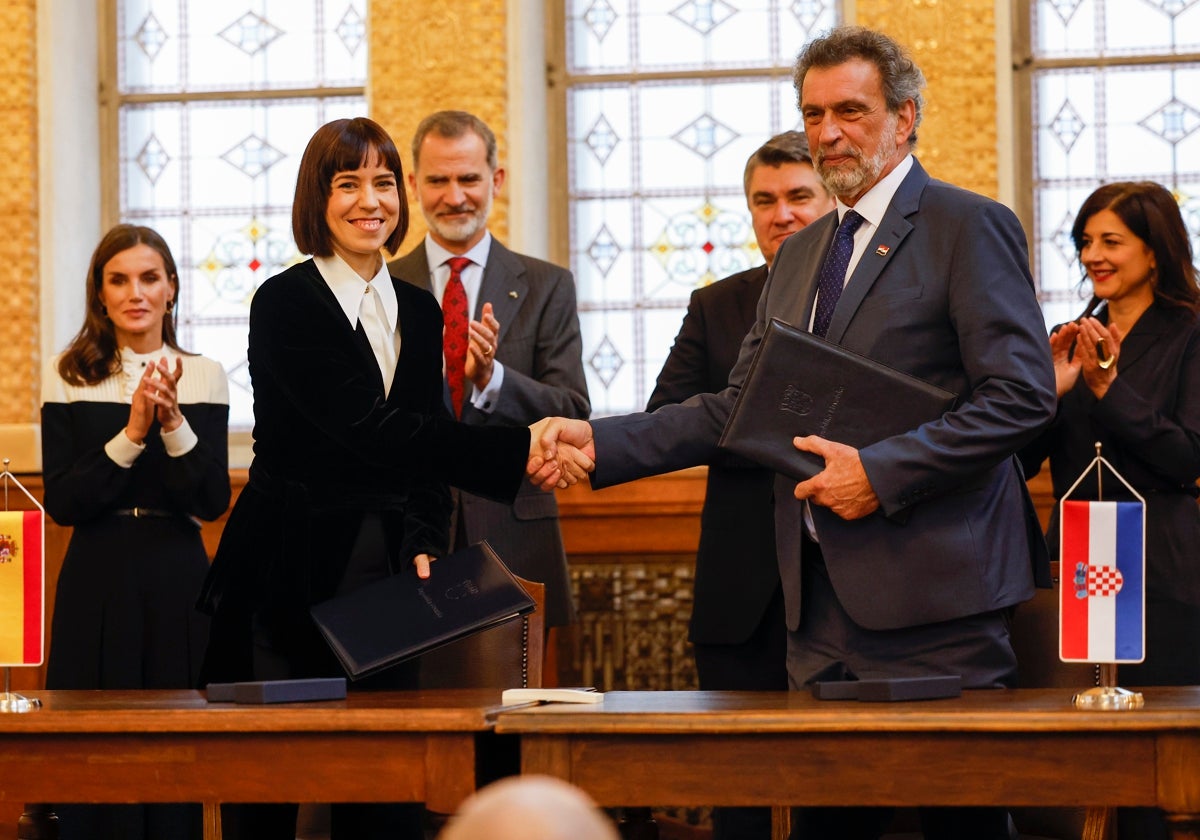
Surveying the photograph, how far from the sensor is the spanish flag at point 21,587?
3135 mm

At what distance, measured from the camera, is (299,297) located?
11.2 feet

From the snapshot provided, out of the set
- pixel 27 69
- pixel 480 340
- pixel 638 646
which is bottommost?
pixel 638 646

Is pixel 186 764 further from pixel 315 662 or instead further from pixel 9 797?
pixel 315 662

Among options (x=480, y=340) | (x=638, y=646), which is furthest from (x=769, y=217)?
(x=638, y=646)

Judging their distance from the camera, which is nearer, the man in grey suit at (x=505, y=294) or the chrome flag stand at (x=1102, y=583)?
the chrome flag stand at (x=1102, y=583)

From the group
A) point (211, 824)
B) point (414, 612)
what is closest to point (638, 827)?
point (211, 824)

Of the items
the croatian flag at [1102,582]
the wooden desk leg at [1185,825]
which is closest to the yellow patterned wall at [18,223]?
the croatian flag at [1102,582]

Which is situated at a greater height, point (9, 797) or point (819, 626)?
point (819, 626)

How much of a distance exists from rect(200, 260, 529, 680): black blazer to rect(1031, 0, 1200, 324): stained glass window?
149 inches

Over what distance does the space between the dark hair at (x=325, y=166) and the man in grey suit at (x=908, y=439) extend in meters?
0.93

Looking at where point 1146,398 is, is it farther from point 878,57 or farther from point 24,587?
point 24,587

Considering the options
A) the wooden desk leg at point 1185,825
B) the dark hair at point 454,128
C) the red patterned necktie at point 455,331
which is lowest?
the wooden desk leg at point 1185,825

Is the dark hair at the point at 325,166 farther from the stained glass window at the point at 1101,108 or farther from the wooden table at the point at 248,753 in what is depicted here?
the stained glass window at the point at 1101,108

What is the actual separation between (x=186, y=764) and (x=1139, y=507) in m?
1.65
